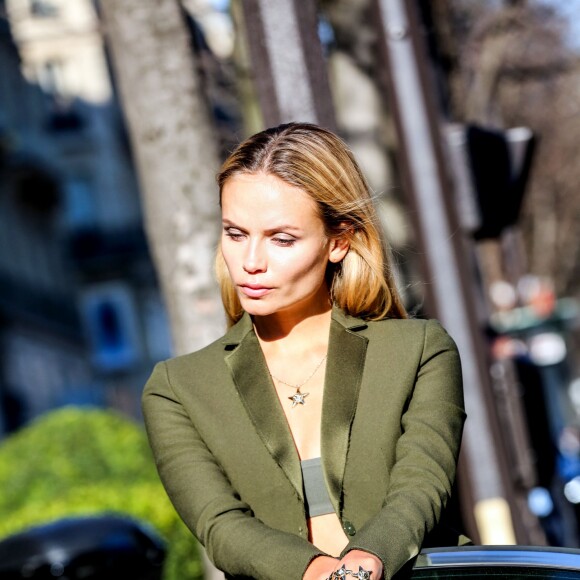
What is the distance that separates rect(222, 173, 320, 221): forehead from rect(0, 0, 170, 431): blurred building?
36.3 metres

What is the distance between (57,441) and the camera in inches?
389

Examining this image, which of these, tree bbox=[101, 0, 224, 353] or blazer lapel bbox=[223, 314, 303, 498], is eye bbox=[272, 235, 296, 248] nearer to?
blazer lapel bbox=[223, 314, 303, 498]

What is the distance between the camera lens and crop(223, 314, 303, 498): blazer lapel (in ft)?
8.87

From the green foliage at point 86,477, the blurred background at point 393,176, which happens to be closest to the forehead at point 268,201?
the blurred background at point 393,176

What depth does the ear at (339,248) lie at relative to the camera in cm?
286

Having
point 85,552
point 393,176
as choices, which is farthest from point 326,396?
point 393,176

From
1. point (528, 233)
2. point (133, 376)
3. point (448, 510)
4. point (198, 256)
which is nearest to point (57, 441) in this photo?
point (198, 256)

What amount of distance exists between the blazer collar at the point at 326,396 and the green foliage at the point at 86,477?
16.8ft

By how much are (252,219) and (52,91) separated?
44562 millimetres

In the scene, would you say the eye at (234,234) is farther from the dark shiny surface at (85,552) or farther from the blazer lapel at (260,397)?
the dark shiny surface at (85,552)

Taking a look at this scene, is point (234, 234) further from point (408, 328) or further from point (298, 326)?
point (408, 328)

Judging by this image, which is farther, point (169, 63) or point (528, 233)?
point (528, 233)

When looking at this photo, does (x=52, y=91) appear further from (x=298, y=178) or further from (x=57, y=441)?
(x=298, y=178)

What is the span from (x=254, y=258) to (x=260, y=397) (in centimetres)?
28
